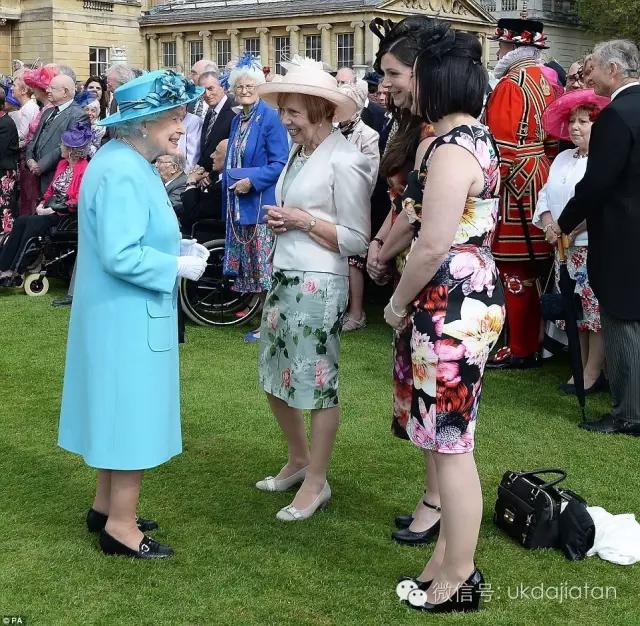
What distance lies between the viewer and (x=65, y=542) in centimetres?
410

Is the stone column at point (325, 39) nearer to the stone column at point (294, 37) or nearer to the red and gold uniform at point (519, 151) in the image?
the stone column at point (294, 37)

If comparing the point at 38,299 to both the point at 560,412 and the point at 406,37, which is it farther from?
the point at 406,37

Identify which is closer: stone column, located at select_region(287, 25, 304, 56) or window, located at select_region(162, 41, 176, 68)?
stone column, located at select_region(287, 25, 304, 56)

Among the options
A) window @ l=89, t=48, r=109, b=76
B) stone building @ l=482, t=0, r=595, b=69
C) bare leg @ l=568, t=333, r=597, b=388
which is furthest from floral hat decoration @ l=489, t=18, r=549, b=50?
stone building @ l=482, t=0, r=595, b=69

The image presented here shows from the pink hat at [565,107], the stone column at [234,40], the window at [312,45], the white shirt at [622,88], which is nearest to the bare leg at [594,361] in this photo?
the pink hat at [565,107]

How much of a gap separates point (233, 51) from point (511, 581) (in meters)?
41.8

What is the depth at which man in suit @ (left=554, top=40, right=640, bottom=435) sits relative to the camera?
17.2ft

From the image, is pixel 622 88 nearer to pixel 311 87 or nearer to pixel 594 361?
pixel 594 361

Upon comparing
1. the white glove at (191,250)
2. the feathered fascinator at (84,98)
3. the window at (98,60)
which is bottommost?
the white glove at (191,250)

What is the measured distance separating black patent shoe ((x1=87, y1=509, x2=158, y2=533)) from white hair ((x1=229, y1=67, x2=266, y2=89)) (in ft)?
13.9

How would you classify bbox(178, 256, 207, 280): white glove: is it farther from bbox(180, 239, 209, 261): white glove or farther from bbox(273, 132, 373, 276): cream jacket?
bbox(273, 132, 373, 276): cream jacket

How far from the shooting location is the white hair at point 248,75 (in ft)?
25.2

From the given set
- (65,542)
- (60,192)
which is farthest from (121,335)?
(60,192)

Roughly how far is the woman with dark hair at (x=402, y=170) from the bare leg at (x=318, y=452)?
375 millimetres
